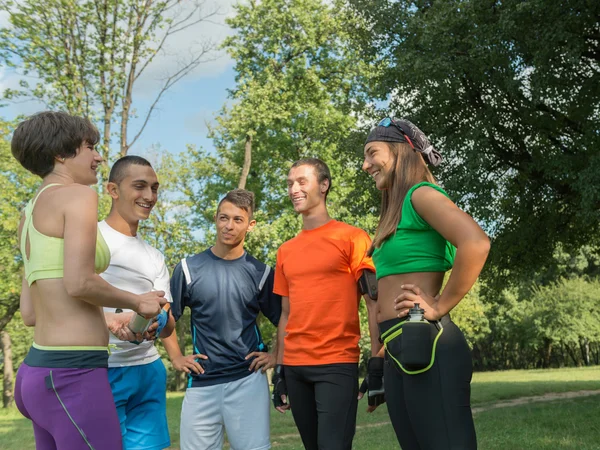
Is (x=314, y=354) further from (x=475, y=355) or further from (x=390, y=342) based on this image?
(x=475, y=355)

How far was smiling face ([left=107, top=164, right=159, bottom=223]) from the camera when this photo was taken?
4496 mm

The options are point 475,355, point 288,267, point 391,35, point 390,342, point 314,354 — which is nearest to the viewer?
point 390,342

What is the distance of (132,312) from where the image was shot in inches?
157

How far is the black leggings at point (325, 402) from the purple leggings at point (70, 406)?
190 centimetres

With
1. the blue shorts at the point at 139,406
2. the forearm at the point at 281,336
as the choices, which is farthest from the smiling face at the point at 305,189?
the blue shorts at the point at 139,406

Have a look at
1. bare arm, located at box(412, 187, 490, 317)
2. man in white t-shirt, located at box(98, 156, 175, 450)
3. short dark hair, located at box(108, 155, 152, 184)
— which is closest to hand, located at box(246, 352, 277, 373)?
man in white t-shirt, located at box(98, 156, 175, 450)

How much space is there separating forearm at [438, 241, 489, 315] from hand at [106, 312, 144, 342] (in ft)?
5.18

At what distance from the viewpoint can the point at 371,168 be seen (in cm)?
345

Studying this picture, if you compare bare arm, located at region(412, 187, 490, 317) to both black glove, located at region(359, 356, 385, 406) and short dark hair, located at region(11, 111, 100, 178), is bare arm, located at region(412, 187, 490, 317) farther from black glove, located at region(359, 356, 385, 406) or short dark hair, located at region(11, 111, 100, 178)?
short dark hair, located at region(11, 111, 100, 178)

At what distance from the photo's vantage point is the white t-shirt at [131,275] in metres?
4.16

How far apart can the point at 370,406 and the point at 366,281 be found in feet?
2.80

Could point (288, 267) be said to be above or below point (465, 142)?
below

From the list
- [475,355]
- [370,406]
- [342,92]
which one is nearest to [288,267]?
[370,406]

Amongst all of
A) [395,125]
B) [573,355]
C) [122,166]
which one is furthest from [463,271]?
[573,355]
